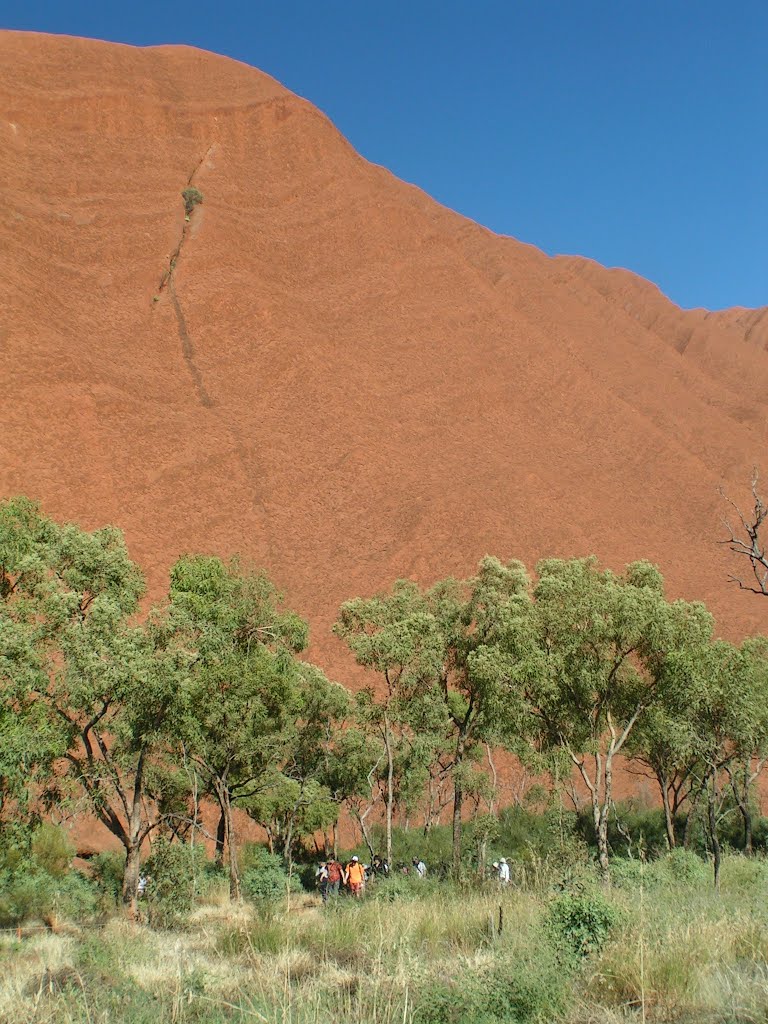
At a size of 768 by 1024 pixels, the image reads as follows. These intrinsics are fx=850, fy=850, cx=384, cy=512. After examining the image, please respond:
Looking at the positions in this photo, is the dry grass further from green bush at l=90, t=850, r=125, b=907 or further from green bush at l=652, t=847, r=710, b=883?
green bush at l=90, t=850, r=125, b=907

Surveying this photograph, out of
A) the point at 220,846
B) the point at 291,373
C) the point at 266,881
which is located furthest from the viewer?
the point at 291,373

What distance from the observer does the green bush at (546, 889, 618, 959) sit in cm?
570

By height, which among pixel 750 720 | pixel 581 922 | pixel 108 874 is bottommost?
pixel 108 874

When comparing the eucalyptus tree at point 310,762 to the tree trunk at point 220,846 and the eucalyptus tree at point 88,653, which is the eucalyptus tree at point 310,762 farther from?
the eucalyptus tree at point 88,653

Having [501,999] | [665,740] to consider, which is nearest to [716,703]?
[665,740]

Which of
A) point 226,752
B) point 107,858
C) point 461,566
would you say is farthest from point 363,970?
point 461,566

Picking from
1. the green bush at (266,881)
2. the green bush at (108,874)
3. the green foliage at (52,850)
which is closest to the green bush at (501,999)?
the green bush at (266,881)

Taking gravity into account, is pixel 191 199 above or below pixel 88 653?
above

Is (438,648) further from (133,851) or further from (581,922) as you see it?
(581,922)

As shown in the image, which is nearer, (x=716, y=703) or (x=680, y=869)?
(x=680, y=869)

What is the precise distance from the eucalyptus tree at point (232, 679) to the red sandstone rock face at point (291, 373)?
20367mm

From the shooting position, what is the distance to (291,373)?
2106 inches

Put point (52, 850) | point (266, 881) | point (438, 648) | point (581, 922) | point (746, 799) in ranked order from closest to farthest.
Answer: point (581, 922)
point (266, 881)
point (52, 850)
point (438, 648)
point (746, 799)

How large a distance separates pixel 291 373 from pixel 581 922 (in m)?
49.5
